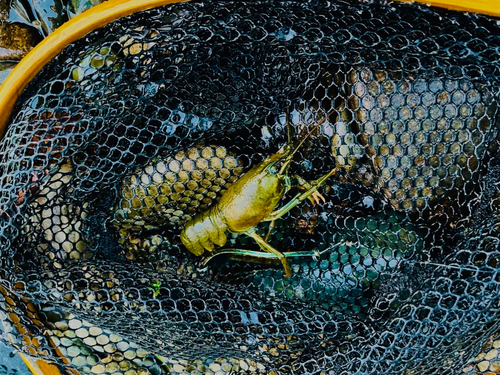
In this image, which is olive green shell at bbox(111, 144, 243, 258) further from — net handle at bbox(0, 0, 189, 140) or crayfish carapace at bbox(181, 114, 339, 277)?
net handle at bbox(0, 0, 189, 140)

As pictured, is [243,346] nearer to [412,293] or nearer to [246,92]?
[412,293]

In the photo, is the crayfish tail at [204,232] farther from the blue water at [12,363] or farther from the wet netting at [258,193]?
the blue water at [12,363]

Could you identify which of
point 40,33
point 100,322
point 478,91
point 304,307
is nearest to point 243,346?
point 304,307

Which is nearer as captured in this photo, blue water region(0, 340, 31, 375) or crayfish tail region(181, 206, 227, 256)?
crayfish tail region(181, 206, 227, 256)

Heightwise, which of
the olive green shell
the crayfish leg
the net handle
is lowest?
the crayfish leg

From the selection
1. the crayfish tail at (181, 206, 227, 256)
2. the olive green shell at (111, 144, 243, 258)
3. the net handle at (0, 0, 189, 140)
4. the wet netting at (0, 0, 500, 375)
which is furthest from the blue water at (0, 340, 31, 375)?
the net handle at (0, 0, 189, 140)
